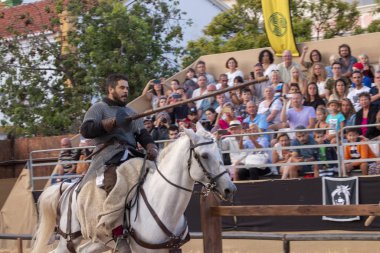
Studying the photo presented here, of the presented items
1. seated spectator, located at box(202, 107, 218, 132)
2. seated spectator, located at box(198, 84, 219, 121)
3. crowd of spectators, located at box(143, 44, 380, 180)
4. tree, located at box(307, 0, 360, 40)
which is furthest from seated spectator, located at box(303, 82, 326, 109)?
tree, located at box(307, 0, 360, 40)

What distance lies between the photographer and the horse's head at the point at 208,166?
764 cm

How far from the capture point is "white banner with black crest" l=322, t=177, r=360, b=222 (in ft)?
38.9

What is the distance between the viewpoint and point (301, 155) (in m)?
12.6

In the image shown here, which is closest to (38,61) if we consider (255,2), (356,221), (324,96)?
(255,2)

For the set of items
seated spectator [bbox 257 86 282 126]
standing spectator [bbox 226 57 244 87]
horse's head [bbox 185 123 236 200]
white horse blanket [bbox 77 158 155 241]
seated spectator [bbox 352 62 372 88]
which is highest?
standing spectator [bbox 226 57 244 87]

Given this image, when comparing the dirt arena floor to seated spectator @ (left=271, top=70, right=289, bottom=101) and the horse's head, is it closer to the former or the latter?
seated spectator @ (left=271, top=70, right=289, bottom=101)

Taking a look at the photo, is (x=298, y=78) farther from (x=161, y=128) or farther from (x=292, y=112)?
(x=161, y=128)

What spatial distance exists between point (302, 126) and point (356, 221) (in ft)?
5.55

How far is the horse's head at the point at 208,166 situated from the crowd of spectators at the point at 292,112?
11.5ft

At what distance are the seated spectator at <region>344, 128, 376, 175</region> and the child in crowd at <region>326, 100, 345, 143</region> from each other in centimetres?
27

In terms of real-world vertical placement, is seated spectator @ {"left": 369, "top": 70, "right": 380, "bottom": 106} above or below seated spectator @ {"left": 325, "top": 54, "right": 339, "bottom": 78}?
below

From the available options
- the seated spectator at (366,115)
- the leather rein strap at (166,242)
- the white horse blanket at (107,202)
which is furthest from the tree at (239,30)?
the leather rein strap at (166,242)

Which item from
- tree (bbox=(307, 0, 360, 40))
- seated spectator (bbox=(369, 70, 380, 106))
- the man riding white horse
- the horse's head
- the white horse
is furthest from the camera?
tree (bbox=(307, 0, 360, 40))

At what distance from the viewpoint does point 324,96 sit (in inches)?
523
